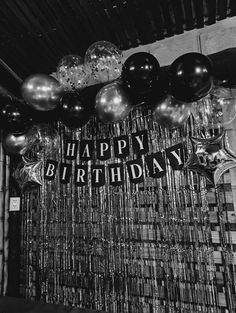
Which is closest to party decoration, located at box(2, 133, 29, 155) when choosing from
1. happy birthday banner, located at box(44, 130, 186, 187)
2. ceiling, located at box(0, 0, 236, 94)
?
happy birthday banner, located at box(44, 130, 186, 187)

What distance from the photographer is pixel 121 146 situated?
6.64ft

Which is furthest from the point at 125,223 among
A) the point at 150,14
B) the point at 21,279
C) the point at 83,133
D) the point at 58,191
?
the point at 150,14

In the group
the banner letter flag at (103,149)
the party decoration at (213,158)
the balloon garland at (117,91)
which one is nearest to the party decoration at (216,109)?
the balloon garland at (117,91)

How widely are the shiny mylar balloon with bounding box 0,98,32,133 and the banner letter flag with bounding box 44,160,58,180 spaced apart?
0.45m

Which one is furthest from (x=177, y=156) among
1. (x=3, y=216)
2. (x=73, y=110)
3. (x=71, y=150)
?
(x=3, y=216)

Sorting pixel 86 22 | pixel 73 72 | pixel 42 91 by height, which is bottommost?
pixel 42 91

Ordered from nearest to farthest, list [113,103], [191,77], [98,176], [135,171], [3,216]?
[191,77] → [113,103] → [135,171] → [98,176] → [3,216]

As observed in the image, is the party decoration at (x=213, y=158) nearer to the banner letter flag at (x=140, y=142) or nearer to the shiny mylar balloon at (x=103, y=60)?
the banner letter flag at (x=140, y=142)

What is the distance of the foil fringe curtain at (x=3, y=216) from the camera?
2.38m

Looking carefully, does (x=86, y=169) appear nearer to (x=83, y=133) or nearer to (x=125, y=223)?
(x=83, y=133)

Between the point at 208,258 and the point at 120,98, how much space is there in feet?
Answer: 4.19

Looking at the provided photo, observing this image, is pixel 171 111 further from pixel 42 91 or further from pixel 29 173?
pixel 29 173

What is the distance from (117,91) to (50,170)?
1.08 meters

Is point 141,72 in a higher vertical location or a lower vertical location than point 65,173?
higher
